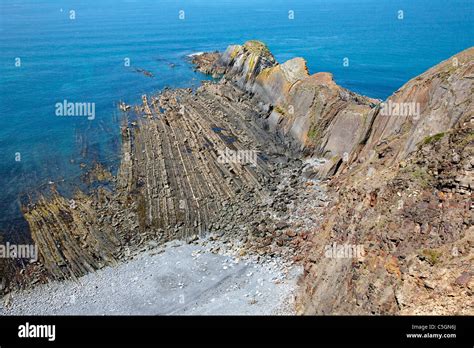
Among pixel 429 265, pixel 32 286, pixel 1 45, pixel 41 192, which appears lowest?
pixel 32 286

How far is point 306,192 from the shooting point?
1533 inches

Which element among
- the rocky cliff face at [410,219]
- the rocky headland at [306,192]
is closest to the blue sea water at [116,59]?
the rocky headland at [306,192]

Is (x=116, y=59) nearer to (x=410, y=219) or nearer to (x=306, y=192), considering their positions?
(x=306, y=192)

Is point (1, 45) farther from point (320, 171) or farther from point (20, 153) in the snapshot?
point (320, 171)

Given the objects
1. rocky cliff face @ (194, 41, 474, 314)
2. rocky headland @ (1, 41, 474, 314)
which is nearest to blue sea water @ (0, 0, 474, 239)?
rocky headland @ (1, 41, 474, 314)

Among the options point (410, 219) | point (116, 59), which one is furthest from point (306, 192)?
point (116, 59)

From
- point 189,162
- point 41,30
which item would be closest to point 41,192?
point 189,162

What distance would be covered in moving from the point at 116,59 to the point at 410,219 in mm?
101083

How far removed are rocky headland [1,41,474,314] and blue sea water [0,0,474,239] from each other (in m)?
6.31

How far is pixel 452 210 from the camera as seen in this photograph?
18969 mm

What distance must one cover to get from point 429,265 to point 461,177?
516 centimetres

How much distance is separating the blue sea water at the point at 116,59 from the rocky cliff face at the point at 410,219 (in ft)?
100

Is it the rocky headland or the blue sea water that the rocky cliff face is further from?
the blue sea water

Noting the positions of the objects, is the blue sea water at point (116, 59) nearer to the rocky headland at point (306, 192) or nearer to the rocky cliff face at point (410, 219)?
the rocky headland at point (306, 192)
